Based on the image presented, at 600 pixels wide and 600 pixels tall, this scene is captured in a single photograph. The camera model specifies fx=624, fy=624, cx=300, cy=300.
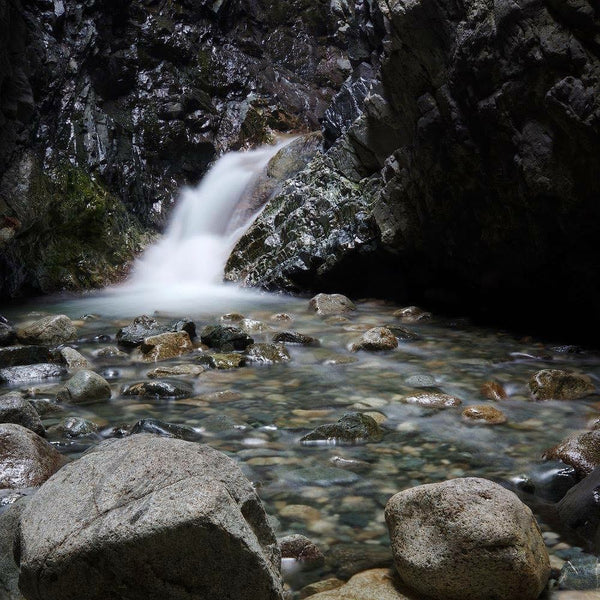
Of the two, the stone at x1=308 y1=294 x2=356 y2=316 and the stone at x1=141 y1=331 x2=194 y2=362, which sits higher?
the stone at x1=308 y1=294 x2=356 y2=316

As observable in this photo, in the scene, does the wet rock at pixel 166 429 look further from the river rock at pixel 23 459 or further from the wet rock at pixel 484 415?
the wet rock at pixel 484 415

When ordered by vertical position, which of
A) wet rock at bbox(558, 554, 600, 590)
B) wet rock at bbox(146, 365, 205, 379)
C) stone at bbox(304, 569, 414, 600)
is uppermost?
wet rock at bbox(146, 365, 205, 379)

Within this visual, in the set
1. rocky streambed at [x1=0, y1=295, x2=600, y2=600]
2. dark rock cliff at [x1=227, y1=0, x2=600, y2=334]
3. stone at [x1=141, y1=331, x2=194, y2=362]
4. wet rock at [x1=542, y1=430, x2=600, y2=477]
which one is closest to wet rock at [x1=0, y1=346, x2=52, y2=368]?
rocky streambed at [x1=0, y1=295, x2=600, y2=600]

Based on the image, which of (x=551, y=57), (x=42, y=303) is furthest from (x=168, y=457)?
(x=42, y=303)

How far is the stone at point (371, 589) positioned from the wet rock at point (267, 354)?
3.92m

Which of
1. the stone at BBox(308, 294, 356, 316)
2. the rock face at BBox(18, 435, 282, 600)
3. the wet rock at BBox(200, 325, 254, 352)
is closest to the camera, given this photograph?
the rock face at BBox(18, 435, 282, 600)

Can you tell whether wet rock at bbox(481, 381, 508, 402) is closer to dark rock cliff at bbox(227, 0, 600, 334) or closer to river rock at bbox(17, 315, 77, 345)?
dark rock cliff at bbox(227, 0, 600, 334)

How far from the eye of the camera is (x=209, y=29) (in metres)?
18.5

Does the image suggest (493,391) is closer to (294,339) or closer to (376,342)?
(376,342)

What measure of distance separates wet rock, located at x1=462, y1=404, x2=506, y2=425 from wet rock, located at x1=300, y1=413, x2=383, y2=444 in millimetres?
744

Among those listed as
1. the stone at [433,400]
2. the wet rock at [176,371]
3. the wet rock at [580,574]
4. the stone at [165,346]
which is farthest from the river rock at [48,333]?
the wet rock at [580,574]

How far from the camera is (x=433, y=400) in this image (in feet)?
15.9

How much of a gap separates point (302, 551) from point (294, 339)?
472 cm

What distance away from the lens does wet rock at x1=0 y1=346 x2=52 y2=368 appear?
6.05 m
